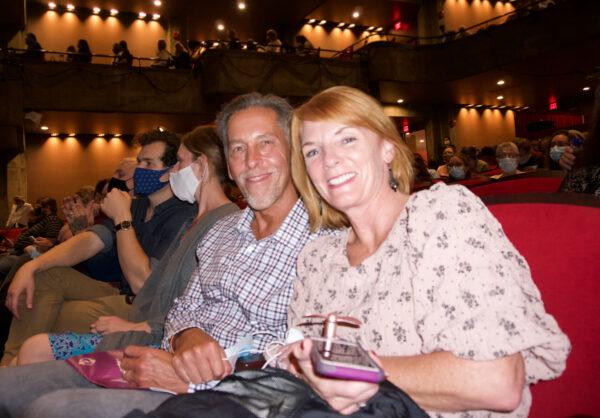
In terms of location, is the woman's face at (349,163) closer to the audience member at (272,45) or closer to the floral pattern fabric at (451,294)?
the floral pattern fabric at (451,294)

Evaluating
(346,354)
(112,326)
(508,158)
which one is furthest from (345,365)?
(508,158)

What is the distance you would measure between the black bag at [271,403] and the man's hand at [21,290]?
1914mm

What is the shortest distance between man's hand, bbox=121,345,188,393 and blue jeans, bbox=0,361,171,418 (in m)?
0.11

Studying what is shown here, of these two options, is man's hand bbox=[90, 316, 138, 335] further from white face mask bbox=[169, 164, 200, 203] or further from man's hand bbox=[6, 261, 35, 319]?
white face mask bbox=[169, 164, 200, 203]

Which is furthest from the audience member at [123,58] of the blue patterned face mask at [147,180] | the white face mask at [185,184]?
the white face mask at [185,184]

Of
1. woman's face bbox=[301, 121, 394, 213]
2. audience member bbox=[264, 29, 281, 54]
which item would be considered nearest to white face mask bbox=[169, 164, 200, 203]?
woman's face bbox=[301, 121, 394, 213]

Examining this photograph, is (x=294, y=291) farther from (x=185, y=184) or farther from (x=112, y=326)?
(x=185, y=184)

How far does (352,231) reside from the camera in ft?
5.19

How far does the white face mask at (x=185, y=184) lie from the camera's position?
274cm

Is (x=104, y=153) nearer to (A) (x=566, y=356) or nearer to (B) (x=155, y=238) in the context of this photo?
(B) (x=155, y=238)

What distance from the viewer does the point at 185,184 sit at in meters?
2.78

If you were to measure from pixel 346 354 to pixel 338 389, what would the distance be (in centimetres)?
14

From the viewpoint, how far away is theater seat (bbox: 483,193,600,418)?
1131 mm

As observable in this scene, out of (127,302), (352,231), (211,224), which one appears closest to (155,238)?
(127,302)
